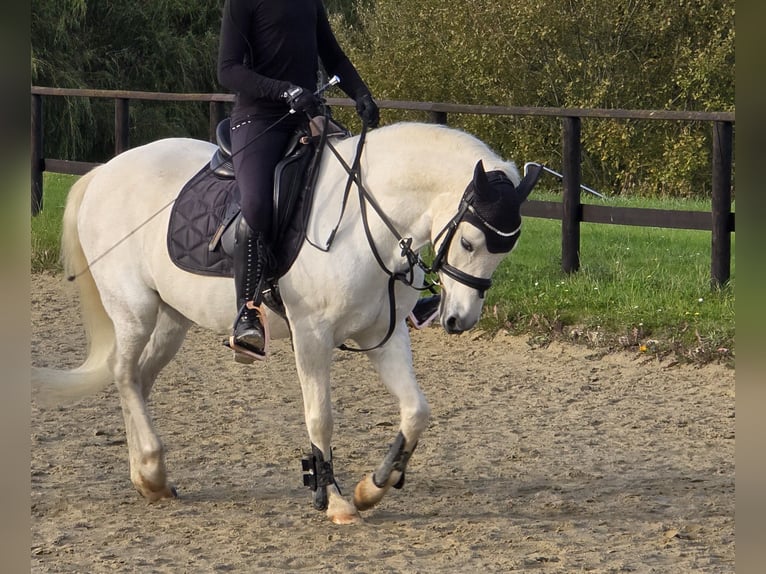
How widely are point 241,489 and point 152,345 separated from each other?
32.8 inches

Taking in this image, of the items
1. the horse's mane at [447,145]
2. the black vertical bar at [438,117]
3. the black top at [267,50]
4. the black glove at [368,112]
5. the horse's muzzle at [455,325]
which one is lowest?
the horse's muzzle at [455,325]

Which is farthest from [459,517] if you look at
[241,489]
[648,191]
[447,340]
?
[648,191]

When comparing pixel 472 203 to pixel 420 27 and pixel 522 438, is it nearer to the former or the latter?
pixel 522 438

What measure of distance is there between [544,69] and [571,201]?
11167mm

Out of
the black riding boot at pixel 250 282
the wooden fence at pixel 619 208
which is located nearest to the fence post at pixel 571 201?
the wooden fence at pixel 619 208

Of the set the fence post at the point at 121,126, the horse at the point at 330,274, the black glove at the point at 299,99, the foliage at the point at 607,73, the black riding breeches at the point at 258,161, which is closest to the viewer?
the horse at the point at 330,274

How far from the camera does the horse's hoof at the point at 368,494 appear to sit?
464cm

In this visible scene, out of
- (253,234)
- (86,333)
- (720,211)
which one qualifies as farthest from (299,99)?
(720,211)

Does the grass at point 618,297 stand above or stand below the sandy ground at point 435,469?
above

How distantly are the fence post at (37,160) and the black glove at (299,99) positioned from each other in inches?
345

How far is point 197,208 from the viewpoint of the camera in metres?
5.09

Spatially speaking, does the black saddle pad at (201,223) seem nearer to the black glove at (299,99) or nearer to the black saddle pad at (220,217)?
the black saddle pad at (220,217)
